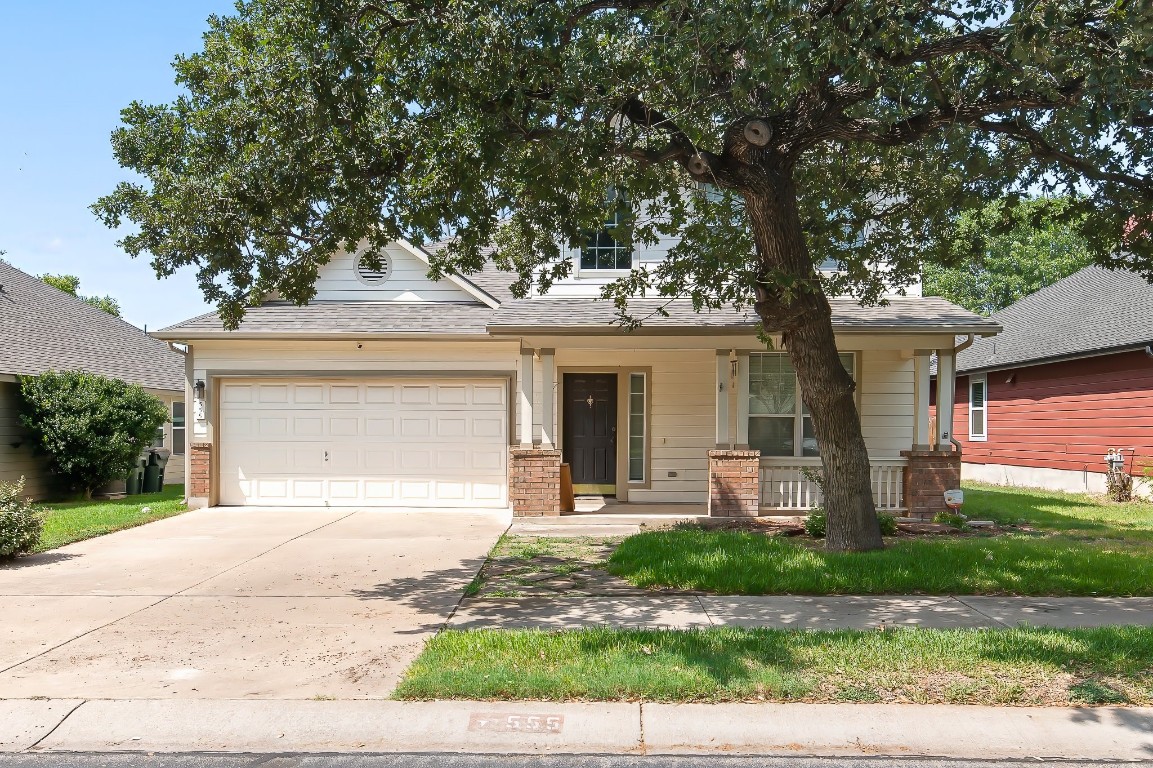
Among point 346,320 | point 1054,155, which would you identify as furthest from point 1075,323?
point 346,320

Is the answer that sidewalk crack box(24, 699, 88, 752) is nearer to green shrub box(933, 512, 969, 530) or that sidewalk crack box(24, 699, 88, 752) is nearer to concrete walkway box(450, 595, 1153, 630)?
concrete walkway box(450, 595, 1153, 630)

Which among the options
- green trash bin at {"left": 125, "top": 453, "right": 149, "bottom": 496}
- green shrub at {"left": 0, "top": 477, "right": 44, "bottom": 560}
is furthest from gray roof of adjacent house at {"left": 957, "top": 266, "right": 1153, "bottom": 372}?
green trash bin at {"left": 125, "top": 453, "right": 149, "bottom": 496}

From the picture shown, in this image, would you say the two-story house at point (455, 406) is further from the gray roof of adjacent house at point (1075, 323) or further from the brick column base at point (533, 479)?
the gray roof of adjacent house at point (1075, 323)

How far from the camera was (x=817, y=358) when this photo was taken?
9.06 m

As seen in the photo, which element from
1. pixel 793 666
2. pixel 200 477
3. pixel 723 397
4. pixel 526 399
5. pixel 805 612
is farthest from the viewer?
pixel 200 477

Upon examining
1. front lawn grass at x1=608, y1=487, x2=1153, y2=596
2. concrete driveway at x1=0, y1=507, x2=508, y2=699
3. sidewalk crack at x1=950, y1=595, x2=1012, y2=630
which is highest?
front lawn grass at x1=608, y1=487, x2=1153, y2=596

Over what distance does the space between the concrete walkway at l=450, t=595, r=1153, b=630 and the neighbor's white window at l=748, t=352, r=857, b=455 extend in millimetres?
6298

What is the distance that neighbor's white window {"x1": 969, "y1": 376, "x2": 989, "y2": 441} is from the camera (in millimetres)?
23281

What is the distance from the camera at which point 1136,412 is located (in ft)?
54.4

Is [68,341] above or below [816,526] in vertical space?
above

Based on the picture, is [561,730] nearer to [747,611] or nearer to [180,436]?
[747,611]

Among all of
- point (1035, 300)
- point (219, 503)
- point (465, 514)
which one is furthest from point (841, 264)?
point (1035, 300)

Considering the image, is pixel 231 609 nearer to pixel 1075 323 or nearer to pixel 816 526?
pixel 816 526

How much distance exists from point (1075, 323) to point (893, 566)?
14627mm
